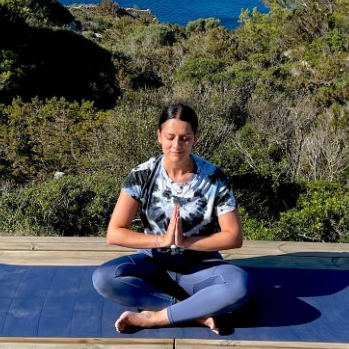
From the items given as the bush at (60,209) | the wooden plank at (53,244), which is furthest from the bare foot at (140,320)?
the bush at (60,209)

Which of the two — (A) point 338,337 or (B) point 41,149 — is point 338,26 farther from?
(A) point 338,337

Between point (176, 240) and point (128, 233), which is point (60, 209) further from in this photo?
point (176, 240)

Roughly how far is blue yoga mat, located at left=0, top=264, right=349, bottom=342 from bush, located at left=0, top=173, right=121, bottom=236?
225cm

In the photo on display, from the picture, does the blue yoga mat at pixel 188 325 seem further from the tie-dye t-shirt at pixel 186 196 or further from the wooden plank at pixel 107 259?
the tie-dye t-shirt at pixel 186 196

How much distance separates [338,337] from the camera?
2.06 m

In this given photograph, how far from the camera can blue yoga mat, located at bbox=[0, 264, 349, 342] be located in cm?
207

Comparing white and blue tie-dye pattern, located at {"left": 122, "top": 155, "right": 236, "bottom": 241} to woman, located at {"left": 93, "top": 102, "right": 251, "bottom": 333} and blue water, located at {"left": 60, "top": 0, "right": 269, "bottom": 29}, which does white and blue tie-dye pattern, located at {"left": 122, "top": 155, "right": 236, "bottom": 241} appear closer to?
woman, located at {"left": 93, "top": 102, "right": 251, "bottom": 333}

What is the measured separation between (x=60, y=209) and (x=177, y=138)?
3096 mm

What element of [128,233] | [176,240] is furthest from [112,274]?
[176,240]

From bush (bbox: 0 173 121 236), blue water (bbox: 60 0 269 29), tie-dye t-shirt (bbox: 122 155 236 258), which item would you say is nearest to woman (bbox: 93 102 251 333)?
tie-dye t-shirt (bbox: 122 155 236 258)

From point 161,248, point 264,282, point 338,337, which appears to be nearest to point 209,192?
point 161,248

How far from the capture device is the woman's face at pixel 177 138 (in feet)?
6.97

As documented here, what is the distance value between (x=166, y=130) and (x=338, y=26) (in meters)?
13.4

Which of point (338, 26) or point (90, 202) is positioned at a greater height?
point (338, 26)
